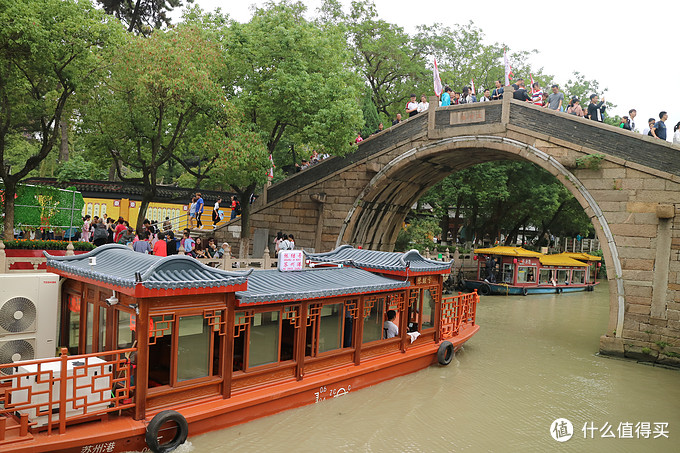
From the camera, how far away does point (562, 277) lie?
24.1 meters

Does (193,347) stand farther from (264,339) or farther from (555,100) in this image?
(555,100)

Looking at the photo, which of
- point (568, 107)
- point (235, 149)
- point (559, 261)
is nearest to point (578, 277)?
point (559, 261)

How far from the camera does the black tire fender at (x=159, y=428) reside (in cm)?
563

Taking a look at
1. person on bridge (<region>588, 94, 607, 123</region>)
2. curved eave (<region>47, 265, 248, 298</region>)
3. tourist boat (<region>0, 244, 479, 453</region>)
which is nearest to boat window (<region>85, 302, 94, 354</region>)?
tourist boat (<region>0, 244, 479, 453</region>)

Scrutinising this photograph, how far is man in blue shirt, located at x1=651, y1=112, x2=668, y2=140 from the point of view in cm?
1244

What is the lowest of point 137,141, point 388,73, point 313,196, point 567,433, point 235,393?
point 567,433

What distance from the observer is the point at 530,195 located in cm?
2453

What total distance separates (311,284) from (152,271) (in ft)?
→ 9.06

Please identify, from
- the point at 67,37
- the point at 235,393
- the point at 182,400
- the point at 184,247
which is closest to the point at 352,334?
the point at 235,393

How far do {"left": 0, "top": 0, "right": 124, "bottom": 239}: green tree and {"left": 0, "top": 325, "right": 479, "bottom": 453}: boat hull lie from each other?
7.67 meters

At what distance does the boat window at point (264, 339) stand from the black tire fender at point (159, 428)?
1272 mm

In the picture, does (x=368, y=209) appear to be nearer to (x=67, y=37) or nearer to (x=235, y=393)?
(x=67, y=37)

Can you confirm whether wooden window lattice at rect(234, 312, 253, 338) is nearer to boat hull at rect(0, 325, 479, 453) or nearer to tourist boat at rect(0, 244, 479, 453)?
tourist boat at rect(0, 244, 479, 453)

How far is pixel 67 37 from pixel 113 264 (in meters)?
6.65
